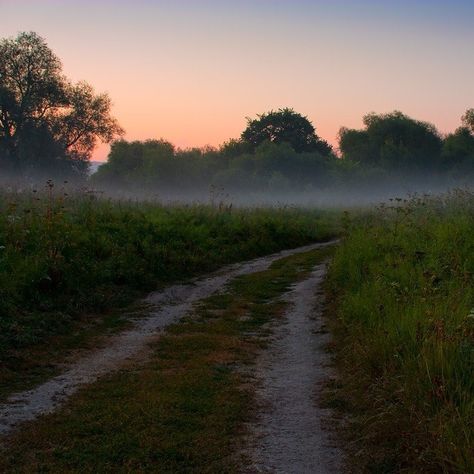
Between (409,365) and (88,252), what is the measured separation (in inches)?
353

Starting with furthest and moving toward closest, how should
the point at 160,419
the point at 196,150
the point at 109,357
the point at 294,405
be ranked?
the point at 196,150
the point at 109,357
the point at 294,405
the point at 160,419

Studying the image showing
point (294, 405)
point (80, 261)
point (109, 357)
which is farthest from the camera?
point (80, 261)

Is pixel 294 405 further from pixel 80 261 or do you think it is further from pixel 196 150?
pixel 196 150

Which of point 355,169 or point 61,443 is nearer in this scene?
point 61,443

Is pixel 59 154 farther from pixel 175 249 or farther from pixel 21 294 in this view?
pixel 21 294

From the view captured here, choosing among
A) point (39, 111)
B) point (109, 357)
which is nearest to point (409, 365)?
point (109, 357)

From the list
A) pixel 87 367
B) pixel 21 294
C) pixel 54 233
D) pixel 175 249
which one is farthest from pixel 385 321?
pixel 175 249

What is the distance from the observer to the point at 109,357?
728 cm

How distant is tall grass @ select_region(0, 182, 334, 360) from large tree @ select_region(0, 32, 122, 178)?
66.1 ft

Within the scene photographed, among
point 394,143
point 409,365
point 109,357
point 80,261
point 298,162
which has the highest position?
point 394,143

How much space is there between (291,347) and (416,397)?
11.2 ft

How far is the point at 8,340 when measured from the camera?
754 cm

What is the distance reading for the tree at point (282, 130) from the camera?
7862 centimetres

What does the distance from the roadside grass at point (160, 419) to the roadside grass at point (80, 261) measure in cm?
132
